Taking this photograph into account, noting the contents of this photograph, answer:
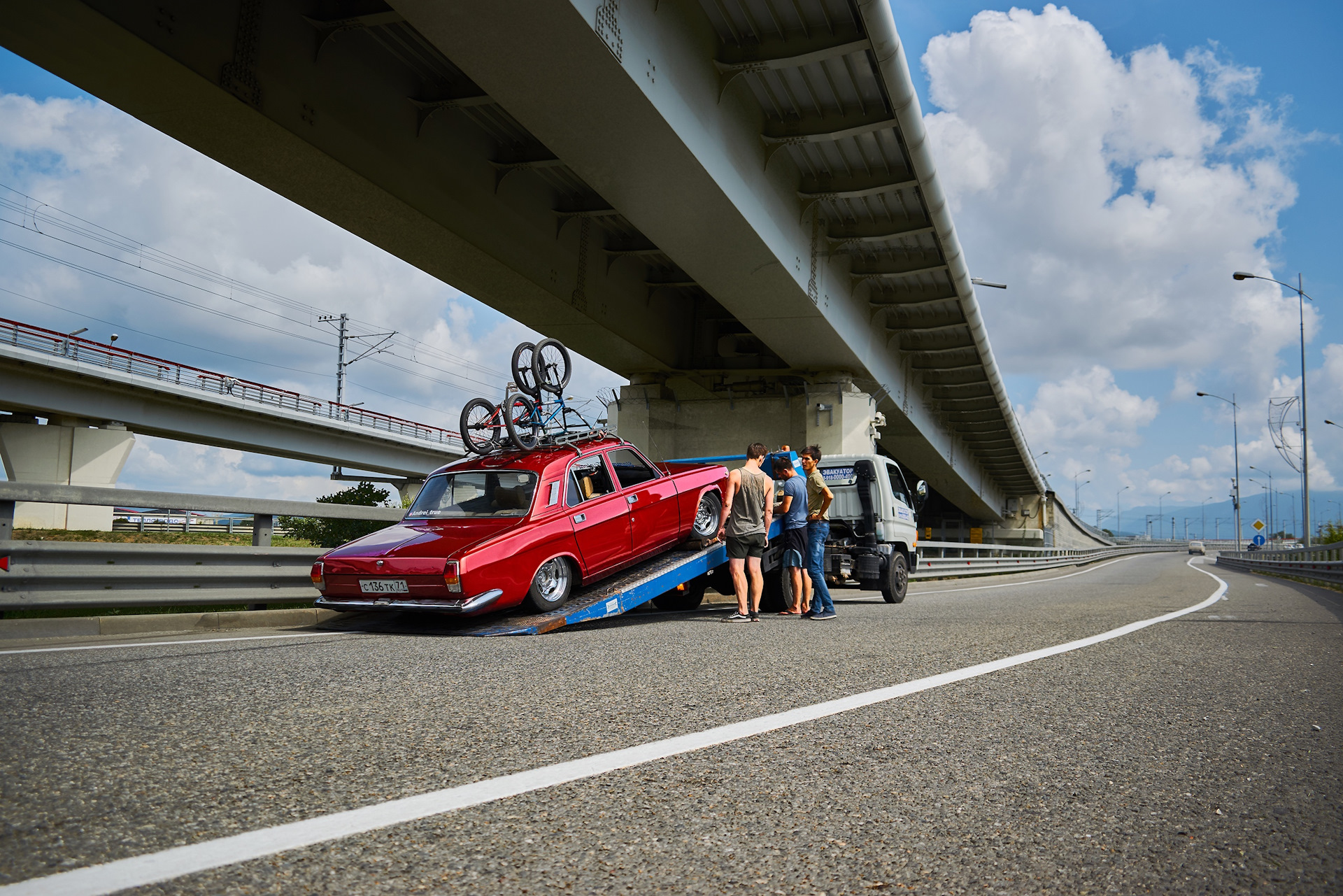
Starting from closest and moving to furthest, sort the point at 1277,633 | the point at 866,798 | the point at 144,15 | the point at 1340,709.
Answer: the point at 866,798
the point at 1340,709
the point at 1277,633
the point at 144,15

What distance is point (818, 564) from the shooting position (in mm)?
9992

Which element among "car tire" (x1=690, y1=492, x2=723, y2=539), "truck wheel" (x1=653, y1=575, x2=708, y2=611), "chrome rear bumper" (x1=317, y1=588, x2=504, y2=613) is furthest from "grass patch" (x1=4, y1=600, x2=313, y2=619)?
"car tire" (x1=690, y1=492, x2=723, y2=539)

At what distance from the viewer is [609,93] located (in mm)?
9906

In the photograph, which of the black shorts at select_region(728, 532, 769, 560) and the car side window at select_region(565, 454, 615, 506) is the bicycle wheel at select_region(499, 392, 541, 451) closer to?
the car side window at select_region(565, 454, 615, 506)

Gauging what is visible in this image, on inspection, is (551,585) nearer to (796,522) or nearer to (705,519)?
(705,519)

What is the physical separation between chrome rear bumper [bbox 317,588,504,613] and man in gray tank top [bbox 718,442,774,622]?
265cm

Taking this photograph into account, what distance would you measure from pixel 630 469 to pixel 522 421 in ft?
5.55

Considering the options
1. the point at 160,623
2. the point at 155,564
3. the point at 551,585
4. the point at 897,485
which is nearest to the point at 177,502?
the point at 155,564

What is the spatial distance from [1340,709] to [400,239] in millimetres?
13069

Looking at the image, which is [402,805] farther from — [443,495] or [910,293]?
[910,293]

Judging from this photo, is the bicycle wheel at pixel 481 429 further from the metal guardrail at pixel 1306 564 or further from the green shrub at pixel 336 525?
the metal guardrail at pixel 1306 564

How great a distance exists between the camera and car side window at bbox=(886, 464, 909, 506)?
13445 mm

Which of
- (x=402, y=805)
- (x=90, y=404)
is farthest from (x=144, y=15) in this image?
(x=90, y=404)

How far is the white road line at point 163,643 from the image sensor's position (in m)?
5.88
